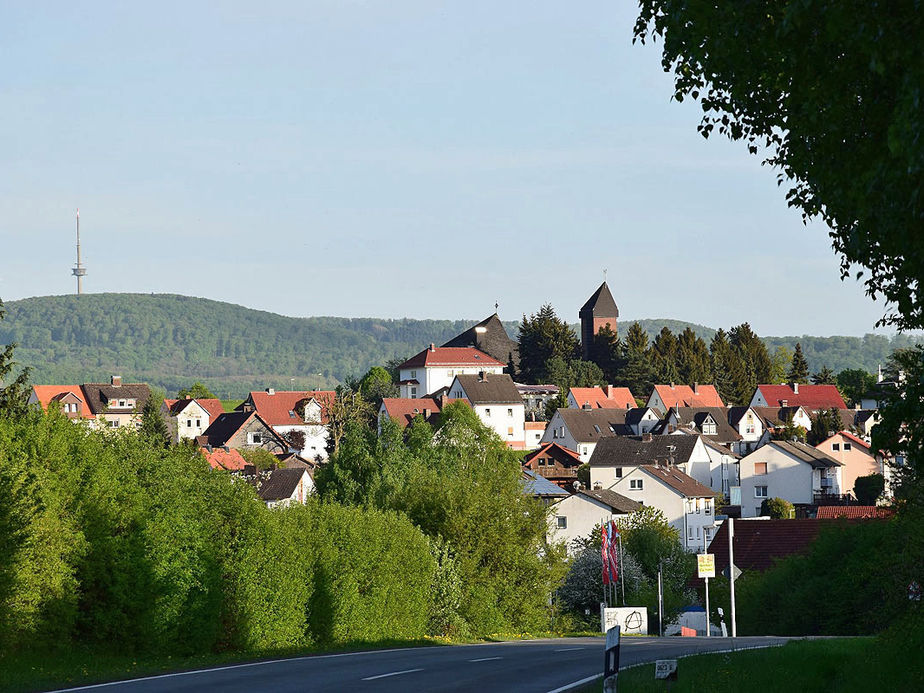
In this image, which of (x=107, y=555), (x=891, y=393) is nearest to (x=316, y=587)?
(x=107, y=555)

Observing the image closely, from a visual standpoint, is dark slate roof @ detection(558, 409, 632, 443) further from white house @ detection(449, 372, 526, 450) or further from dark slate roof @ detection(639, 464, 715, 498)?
dark slate roof @ detection(639, 464, 715, 498)

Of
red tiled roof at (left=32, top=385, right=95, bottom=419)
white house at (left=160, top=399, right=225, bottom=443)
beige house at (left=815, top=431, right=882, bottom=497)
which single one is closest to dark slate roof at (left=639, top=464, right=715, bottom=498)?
beige house at (left=815, top=431, right=882, bottom=497)

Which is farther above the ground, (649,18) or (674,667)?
(649,18)

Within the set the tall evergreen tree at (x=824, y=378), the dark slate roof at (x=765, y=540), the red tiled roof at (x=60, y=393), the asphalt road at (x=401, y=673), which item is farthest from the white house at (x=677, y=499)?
the tall evergreen tree at (x=824, y=378)

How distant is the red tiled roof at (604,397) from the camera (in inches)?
6368

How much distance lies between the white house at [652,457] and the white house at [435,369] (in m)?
53.4

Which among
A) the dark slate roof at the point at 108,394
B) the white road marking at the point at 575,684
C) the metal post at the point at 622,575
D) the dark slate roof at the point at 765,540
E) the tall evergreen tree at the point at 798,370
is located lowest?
the metal post at the point at 622,575

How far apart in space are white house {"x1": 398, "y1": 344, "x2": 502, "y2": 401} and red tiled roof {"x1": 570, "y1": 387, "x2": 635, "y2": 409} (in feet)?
47.7

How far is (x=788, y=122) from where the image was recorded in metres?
13.1

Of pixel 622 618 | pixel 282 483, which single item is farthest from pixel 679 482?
pixel 622 618

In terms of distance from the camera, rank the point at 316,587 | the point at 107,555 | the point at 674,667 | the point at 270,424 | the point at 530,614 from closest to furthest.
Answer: the point at 674,667 < the point at 107,555 < the point at 316,587 < the point at 530,614 < the point at 270,424

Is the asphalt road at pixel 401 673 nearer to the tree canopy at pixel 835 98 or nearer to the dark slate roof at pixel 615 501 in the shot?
the tree canopy at pixel 835 98

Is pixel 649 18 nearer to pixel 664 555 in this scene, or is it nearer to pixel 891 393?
pixel 891 393

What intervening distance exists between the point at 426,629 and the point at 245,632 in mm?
12175
